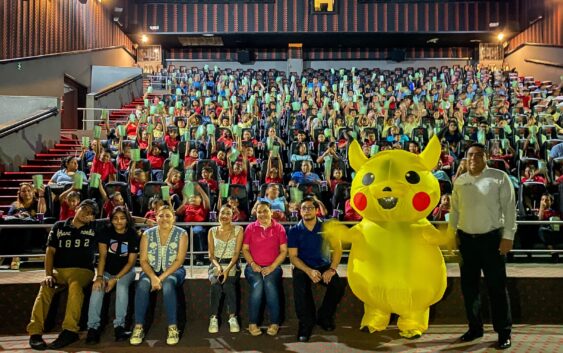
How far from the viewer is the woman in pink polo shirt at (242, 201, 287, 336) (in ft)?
15.0

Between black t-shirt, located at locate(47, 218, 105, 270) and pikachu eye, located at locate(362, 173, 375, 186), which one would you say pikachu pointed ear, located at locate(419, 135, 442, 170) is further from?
black t-shirt, located at locate(47, 218, 105, 270)

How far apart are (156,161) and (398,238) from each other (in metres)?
4.42

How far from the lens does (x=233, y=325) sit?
4609 millimetres

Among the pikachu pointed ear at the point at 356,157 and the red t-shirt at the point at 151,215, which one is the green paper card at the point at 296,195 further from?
the pikachu pointed ear at the point at 356,157

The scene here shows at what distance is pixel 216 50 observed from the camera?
877 inches

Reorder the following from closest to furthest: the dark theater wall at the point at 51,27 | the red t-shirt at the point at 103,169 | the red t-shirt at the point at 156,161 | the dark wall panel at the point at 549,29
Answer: the red t-shirt at the point at 103,169 < the red t-shirt at the point at 156,161 < the dark theater wall at the point at 51,27 < the dark wall panel at the point at 549,29

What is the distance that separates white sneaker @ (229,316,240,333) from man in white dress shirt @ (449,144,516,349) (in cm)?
170

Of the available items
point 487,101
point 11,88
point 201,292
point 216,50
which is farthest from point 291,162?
point 216,50

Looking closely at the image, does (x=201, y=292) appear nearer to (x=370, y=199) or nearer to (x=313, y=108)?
(x=370, y=199)

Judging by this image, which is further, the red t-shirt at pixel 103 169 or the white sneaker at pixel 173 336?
the red t-shirt at pixel 103 169

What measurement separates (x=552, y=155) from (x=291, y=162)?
11.3 feet

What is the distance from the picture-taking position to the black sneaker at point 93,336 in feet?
14.3

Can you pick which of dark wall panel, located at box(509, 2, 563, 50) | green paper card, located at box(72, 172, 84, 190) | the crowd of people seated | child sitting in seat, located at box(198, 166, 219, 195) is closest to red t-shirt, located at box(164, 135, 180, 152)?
the crowd of people seated

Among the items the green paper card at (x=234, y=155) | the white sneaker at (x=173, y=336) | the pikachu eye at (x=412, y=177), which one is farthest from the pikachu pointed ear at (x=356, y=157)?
the green paper card at (x=234, y=155)
